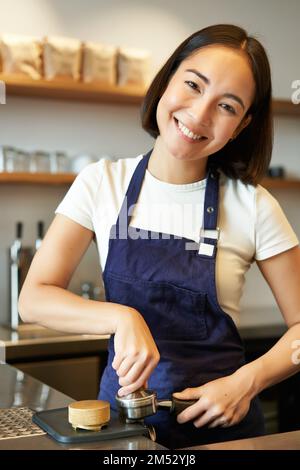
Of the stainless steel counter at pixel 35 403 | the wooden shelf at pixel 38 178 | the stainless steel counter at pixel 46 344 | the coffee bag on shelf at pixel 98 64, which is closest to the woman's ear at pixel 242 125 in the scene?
the stainless steel counter at pixel 35 403

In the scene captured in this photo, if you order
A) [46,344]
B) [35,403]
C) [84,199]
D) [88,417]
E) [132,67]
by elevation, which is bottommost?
[46,344]

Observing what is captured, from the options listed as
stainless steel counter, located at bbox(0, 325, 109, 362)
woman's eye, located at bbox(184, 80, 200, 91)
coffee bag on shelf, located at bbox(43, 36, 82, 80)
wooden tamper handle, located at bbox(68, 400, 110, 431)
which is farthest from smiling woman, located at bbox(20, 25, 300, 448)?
coffee bag on shelf, located at bbox(43, 36, 82, 80)

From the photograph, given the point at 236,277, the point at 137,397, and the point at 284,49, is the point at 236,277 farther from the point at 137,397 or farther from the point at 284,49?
the point at 284,49

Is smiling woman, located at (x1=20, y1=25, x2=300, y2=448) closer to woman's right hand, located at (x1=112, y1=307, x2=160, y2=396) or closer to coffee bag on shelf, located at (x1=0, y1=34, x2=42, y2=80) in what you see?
woman's right hand, located at (x1=112, y1=307, x2=160, y2=396)

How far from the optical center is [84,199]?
1555 millimetres

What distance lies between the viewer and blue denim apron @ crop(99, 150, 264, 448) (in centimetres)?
151

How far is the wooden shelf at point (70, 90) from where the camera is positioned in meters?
3.06

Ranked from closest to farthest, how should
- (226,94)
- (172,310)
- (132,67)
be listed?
(226,94) → (172,310) → (132,67)

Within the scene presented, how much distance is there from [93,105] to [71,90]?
0.29 m

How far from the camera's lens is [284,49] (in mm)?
3861

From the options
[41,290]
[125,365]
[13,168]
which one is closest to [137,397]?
[125,365]

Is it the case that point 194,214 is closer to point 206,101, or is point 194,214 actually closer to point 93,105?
point 206,101

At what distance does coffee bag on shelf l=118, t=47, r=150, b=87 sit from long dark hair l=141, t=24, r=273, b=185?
168 centimetres

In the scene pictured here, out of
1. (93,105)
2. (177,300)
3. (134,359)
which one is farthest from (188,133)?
(93,105)
